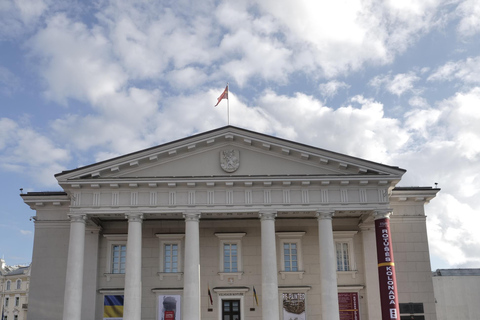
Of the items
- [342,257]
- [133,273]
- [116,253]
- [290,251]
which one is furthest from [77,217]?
[342,257]

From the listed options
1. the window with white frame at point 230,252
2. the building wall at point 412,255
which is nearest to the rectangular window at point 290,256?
the window with white frame at point 230,252

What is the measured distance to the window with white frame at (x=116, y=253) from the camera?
34.3 meters

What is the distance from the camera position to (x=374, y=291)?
33750 mm

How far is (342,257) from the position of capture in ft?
115

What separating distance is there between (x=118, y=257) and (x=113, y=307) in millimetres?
3161

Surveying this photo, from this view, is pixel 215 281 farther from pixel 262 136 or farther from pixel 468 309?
pixel 468 309

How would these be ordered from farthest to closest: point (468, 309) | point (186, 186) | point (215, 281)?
point (468, 309), point (215, 281), point (186, 186)

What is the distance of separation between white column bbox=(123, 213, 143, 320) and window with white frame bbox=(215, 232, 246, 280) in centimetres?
580

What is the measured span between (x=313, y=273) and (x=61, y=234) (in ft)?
54.8

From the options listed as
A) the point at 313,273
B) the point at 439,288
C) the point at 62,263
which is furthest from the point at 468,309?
the point at 62,263

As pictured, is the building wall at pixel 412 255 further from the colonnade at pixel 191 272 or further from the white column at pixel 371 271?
the colonnade at pixel 191 272

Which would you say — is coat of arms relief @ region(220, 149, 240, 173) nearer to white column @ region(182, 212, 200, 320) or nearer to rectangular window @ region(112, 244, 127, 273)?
white column @ region(182, 212, 200, 320)

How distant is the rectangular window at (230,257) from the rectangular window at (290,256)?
10.6ft

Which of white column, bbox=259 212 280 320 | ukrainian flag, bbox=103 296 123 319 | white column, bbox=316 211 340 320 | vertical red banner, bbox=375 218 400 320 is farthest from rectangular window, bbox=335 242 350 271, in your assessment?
ukrainian flag, bbox=103 296 123 319
